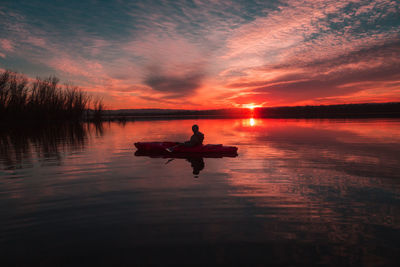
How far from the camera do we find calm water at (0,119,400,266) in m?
3.14

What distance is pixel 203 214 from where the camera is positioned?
436 cm

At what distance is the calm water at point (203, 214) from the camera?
3.14 metres

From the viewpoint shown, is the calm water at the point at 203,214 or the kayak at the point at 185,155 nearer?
the calm water at the point at 203,214

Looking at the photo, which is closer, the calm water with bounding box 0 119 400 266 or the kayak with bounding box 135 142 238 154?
the calm water with bounding box 0 119 400 266

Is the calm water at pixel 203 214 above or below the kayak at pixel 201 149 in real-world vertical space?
below

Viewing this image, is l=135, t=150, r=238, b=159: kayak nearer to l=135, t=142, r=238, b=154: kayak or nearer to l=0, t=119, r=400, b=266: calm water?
l=135, t=142, r=238, b=154: kayak

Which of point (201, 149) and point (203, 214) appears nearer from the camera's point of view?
point (203, 214)

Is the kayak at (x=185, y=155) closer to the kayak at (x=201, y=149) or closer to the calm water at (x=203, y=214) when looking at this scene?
the kayak at (x=201, y=149)

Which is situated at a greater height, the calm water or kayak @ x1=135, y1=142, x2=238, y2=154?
kayak @ x1=135, y1=142, x2=238, y2=154

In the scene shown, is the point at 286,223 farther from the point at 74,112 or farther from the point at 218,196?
the point at 74,112

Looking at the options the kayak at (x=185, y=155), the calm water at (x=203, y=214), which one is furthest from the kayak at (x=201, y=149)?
the calm water at (x=203, y=214)

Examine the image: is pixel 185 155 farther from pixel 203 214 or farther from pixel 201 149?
pixel 203 214

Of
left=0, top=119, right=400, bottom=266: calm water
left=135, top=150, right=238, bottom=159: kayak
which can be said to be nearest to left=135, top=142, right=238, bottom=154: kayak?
left=135, top=150, right=238, bottom=159: kayak

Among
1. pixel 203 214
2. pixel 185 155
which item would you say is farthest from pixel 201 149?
pixel 203 214
